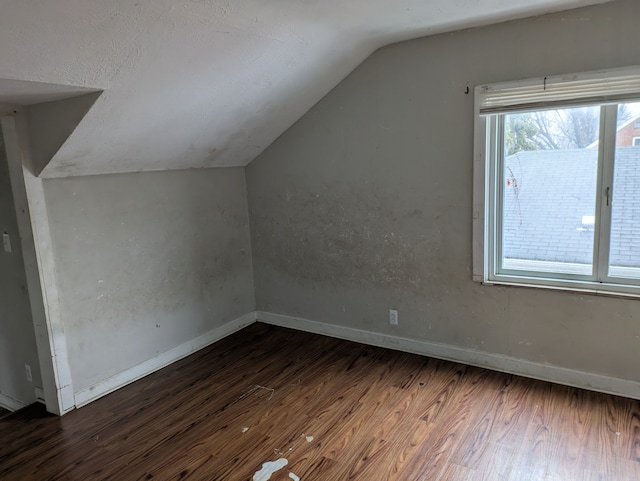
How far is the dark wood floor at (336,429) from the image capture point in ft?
7.23

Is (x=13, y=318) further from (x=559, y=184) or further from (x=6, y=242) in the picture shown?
(x=559, y=184)

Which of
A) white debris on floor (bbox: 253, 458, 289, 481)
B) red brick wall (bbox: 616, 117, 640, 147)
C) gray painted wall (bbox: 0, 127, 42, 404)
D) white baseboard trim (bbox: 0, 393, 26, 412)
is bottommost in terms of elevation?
white baseboard trim (bbox: 0, 393, 26, 412)

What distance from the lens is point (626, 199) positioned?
2.60 metres

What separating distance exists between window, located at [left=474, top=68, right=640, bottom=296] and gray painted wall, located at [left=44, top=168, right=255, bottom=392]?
83.1 inches

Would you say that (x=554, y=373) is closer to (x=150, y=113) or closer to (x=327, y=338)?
(x=327, y=338)

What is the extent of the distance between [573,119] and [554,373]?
5.25 ft

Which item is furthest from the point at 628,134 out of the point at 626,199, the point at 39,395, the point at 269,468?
the point at 39,395

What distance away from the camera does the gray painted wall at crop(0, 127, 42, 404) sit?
2751 mm

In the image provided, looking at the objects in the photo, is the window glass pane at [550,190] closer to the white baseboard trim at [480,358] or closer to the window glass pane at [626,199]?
the window glass pane at [626,199]

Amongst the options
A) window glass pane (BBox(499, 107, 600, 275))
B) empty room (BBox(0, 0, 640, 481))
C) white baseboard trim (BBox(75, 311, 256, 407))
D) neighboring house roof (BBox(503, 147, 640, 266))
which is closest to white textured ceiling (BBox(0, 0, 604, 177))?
empty room (BBox(0, 0, 640, 481))

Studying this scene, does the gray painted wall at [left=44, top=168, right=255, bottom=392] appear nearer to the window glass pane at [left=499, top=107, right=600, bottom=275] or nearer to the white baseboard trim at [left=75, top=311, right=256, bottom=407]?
the white baseboard trim at [left=75, top=311, right=256, bottom=407]

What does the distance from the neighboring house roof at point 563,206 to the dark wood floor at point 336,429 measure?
872 mm

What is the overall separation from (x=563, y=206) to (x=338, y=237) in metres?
1.63

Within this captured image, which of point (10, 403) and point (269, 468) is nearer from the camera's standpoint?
point (269, 468)
